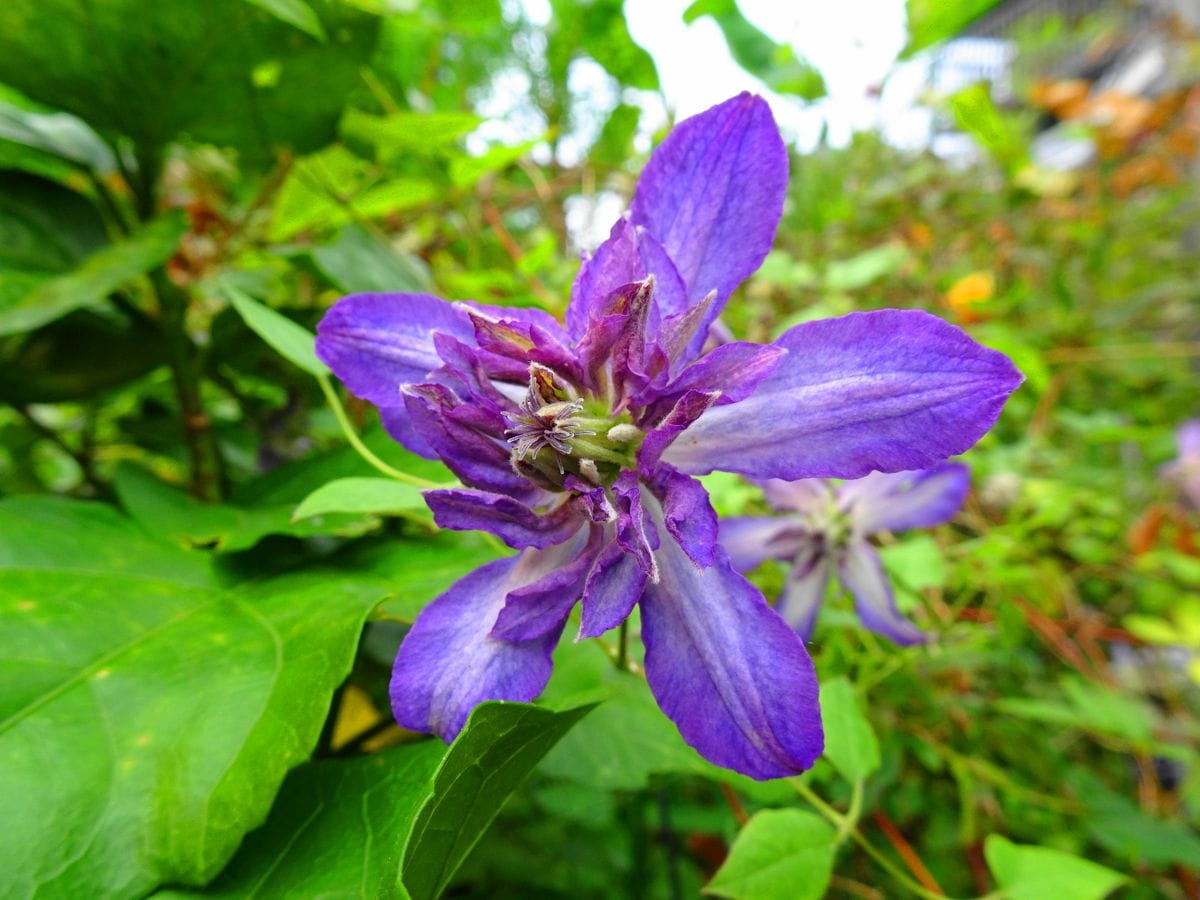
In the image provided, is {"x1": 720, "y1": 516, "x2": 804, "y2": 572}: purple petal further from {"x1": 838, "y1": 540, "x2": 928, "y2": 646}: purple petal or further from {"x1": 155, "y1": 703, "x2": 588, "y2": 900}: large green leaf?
{"x1": 155, "y1": 703, "x2": 588, "y2": 900}: large green leaf

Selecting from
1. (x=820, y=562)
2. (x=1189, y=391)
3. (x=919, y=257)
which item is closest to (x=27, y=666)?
(x=820, y=562)

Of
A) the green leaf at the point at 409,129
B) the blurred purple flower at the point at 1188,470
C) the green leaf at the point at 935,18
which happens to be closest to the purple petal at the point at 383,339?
the green leaf at the point at 409,129

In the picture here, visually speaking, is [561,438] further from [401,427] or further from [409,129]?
[409,129]

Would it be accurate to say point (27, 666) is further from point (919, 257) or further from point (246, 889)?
point (919, 257)

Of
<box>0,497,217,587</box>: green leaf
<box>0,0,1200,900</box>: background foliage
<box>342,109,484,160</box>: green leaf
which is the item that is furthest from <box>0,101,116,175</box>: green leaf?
<box>0,497,217,587</box>: green leaf

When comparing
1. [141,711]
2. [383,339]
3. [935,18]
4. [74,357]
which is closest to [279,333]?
[383,339]
